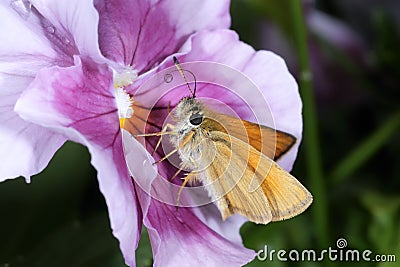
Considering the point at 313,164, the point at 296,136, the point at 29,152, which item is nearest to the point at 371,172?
the point at 313,164

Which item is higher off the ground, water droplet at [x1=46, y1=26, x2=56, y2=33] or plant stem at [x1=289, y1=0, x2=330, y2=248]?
water droplet at [x1=46, y1=26, x2=56, y2=33]

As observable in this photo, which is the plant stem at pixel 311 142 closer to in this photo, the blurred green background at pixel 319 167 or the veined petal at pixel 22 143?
the blurred green background at pixel 319 167

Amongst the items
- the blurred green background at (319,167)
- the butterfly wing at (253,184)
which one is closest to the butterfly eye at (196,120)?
the butterfly wing at (253,184)

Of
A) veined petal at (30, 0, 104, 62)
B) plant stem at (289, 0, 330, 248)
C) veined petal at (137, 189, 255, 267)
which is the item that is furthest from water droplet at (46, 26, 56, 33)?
plant stem at (289, 0, 330, 248)

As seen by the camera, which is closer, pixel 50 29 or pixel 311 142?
pixel 50 29

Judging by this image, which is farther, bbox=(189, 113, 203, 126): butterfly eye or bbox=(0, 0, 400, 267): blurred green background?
bbox=(0, 0, 400, 267): blurred green background

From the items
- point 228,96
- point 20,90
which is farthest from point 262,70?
point 20,90

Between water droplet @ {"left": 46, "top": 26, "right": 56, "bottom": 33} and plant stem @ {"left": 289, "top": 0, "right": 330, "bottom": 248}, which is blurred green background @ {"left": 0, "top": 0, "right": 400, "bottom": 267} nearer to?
plant stem @ {"left": 289, "top": 0, "right": 330, "bottom": 248}

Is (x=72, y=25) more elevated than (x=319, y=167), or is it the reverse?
(x=72, y=25)

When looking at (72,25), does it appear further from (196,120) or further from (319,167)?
(319,167)
